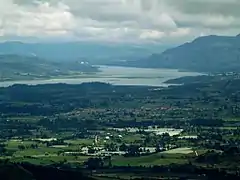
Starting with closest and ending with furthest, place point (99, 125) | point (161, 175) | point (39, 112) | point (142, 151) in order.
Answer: point (161, 175) → point (142, 151) → point (99, 125) → point (39, 112)

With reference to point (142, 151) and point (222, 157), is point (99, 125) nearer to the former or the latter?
point (142, 151)

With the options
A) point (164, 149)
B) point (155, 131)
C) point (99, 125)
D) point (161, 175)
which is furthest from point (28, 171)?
point (99, 125)

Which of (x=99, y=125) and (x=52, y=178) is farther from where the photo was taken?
(x=99, y=125)

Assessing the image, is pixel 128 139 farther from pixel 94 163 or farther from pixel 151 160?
pixel 94 163

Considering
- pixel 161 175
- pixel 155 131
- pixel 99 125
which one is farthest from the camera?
pixel 99 125

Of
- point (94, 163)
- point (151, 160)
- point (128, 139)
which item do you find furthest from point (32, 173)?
point (128, 139)

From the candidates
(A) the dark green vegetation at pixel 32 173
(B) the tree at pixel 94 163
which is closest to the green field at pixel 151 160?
(B) the tree at pixel 94 163

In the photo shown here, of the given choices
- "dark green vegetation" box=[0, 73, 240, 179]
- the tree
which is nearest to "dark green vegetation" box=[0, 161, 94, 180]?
"dark green vegetation" box=[0, 73, 240, 179]
